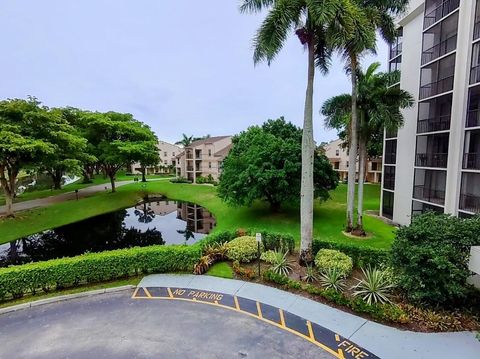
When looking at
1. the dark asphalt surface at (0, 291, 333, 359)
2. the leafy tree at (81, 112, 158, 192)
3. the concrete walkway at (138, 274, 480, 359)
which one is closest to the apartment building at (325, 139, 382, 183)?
the leafy tree at (81, 112, 158, 192)

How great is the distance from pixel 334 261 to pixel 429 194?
453 inches

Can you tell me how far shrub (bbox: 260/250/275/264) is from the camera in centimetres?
1238

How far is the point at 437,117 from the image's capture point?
17.8m

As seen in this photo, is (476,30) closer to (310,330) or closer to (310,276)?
(310,276)

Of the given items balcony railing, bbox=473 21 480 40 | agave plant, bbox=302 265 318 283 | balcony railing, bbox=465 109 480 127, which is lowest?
agave plant, bbox=302 265 318 283

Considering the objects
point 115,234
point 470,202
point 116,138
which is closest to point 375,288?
point 470,202

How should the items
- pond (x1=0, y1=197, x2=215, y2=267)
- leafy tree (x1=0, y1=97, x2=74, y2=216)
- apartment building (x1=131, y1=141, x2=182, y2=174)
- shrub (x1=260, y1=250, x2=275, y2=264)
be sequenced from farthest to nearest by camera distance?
apartment building (x1=131, y1=141, x2=182, y2=174), leafy tree (x1=0, y1=97, x2=74, y2=216), pond (x1=0, y1=197, x2=215, y2=267), shrub (x1=260, y1=250, x2=275, y2=264)

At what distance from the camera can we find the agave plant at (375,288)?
365 inches

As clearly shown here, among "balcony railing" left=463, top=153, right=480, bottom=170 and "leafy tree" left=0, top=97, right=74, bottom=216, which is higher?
"leafy tree" left=0, top=97, right=74, bottom=216

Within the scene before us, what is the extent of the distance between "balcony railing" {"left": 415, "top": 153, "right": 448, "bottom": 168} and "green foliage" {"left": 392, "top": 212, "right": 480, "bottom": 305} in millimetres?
9779

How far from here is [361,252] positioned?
11875mm

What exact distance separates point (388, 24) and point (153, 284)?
Answer: 18422 millimetres

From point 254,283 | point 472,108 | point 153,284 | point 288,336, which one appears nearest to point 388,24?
point 472,108

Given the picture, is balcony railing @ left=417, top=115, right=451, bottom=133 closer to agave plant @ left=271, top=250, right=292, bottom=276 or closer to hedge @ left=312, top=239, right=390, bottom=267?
hedge @ left=312, top=239, right=390, bottom=267
